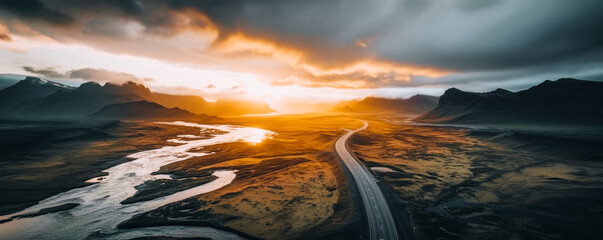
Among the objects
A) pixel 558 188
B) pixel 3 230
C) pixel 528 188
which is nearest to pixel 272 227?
pixel 3 230

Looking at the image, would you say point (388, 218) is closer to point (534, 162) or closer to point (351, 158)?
point (351, 158)

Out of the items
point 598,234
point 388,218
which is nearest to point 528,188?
point 598,234

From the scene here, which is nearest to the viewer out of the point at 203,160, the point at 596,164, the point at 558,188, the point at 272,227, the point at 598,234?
the point at 598,234

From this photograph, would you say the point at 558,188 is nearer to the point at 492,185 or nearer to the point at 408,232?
the point at 492,185

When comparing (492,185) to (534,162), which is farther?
(534,162)

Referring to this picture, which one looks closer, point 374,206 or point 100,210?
point 100,210

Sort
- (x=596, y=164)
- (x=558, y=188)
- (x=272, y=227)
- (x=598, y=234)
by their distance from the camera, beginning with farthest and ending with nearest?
1. (x=596, y=164)
2. (x=558, y=188)
3. (x=272, y=227)
4. (x=598, y=234)
